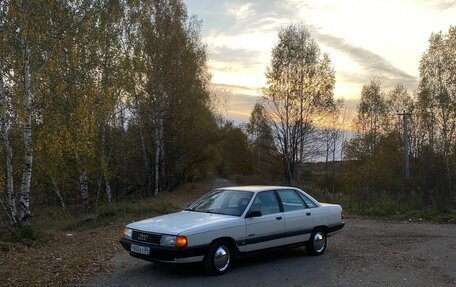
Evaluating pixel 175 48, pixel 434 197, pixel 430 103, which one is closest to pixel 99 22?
→ pixel 434 197

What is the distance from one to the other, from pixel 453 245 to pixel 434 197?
7133 mm

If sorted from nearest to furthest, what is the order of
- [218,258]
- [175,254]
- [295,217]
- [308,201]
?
[175,254]
[218,258]
[295,217]
[308,201]

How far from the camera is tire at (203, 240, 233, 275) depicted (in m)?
7.77

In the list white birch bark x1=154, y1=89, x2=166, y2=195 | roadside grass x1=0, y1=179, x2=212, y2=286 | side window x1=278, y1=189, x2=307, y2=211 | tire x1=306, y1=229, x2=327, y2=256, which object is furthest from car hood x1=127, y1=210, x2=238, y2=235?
white birch bark x1=154, y1=89, x2=166, y2=195

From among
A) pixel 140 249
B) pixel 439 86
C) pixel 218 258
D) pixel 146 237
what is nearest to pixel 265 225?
pixel 218 258

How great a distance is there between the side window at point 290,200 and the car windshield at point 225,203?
2.80 feet

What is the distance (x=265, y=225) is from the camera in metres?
8.70

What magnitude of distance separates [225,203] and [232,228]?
0.95 meters

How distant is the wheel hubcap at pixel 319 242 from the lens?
9.81m

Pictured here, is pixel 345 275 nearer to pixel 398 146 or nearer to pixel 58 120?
pixel 58 120

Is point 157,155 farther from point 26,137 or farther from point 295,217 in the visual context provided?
point 295,217

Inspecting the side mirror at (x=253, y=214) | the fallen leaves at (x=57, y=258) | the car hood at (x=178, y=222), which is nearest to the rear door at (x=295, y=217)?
the side mirror at (x=253, y=214)

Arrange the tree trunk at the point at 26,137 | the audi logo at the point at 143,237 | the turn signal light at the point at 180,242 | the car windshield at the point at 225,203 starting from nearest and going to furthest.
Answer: the turn signal light at the point at 180,242, the audi logo at the point at 143,237, the car windshield at the point at 225,203, the tree trunk at the point at 26,137

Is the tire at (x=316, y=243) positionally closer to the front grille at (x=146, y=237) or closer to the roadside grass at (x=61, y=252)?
the front grille at (x=146, y=237)
